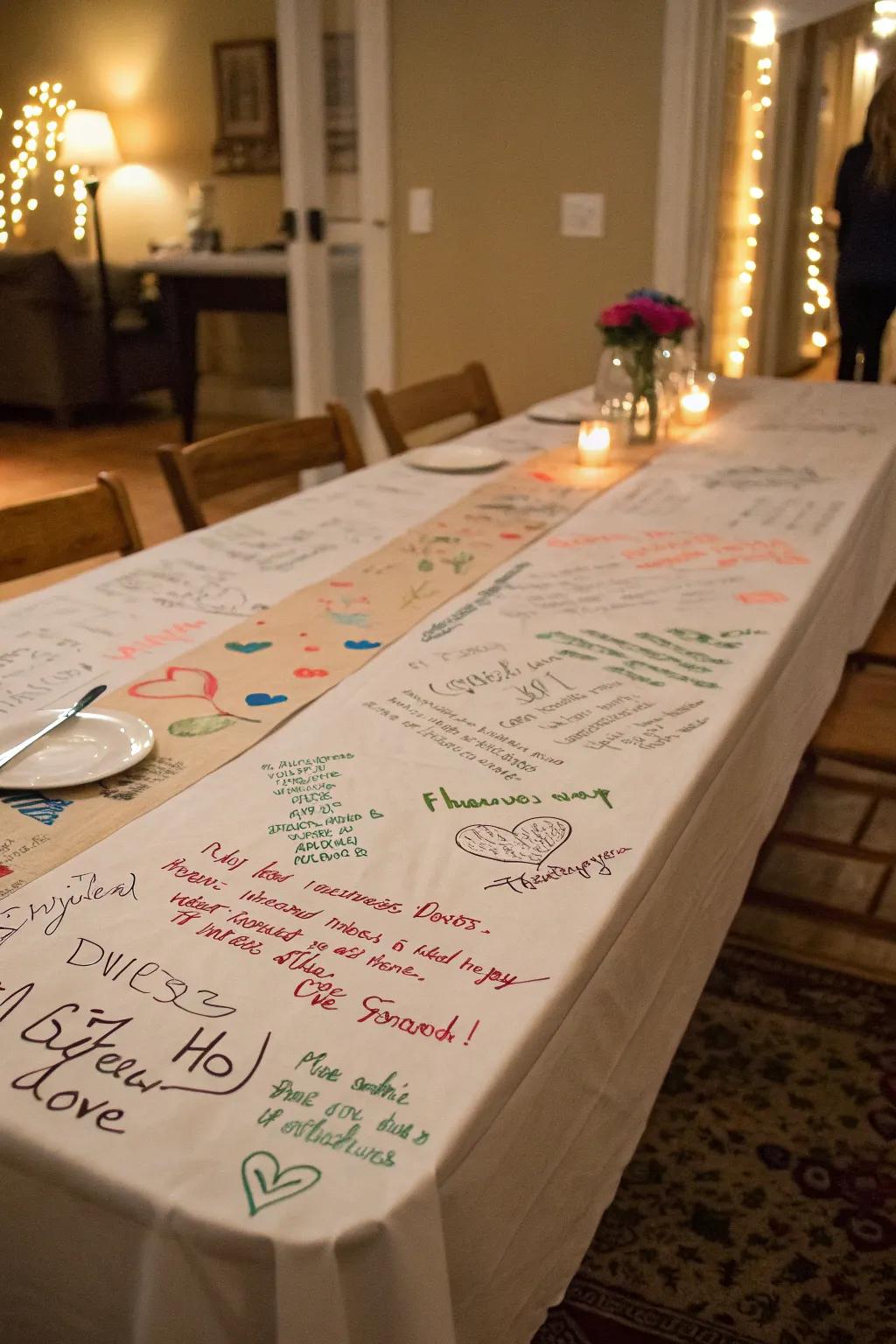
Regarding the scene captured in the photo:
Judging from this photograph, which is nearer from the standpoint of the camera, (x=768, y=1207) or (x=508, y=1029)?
(x=508, y=1029)

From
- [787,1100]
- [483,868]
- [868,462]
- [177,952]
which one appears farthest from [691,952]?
[868,462]

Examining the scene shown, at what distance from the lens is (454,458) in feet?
6.50

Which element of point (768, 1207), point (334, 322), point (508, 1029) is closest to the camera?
point (508, 1029)

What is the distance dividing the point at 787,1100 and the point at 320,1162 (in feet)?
3.77

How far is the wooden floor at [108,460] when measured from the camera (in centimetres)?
436

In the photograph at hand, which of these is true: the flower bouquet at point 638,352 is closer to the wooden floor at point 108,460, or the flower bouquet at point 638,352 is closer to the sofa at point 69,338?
the wooden floor at point 108,460

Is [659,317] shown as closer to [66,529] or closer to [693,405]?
[693,405]

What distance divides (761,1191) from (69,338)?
5.37 metres

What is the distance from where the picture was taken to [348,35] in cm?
349

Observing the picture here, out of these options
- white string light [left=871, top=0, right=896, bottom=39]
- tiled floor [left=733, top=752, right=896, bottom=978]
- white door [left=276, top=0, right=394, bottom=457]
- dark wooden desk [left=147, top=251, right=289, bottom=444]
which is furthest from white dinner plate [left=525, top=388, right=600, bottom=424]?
white string light [left=871, top=0, right=896, bottom=39]

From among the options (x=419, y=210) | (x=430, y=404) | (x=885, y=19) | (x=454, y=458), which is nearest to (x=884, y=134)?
(x=419, y=210)

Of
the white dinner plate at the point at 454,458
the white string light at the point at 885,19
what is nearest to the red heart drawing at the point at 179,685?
the white dinner plate at the point at 454,458

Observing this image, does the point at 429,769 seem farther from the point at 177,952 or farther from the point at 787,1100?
the point at 787,1100

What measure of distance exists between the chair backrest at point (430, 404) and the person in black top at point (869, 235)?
179cm
